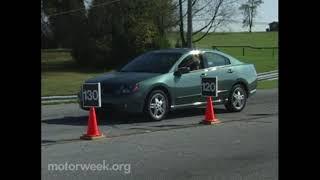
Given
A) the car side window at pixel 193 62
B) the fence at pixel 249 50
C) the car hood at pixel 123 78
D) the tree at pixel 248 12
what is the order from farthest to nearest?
the fence at pixel 249 50, the tree at pixel 248 12, the car side window at pixel 193 62, the car hood at pixel 123 78

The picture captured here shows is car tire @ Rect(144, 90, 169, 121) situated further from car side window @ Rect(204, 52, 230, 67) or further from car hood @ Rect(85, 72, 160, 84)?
car side window @ Rect(204, 52, 230, 67)

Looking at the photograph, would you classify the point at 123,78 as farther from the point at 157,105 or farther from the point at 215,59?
the point at 215,59

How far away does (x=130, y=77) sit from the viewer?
41.2ft

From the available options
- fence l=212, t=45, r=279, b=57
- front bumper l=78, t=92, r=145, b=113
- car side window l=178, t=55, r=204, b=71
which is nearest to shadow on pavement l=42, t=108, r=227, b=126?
front bumper l=78, t=92, r=145, b=113

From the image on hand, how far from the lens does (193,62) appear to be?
1366 centimetres

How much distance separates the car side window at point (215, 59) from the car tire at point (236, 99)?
61 cm

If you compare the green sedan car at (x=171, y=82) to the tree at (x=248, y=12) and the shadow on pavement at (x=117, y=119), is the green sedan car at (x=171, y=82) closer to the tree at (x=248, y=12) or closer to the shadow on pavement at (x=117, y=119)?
the shadow on pavement at (x=117, y=119)

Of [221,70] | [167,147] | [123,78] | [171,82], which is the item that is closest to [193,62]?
[221,70]

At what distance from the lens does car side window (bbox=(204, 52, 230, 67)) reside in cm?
1400

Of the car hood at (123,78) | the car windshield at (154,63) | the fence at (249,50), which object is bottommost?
the car hood at (123,78)

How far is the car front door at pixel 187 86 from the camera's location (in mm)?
13078

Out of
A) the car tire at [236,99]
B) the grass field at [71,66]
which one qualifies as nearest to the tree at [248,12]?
the grass field at [71,66]
